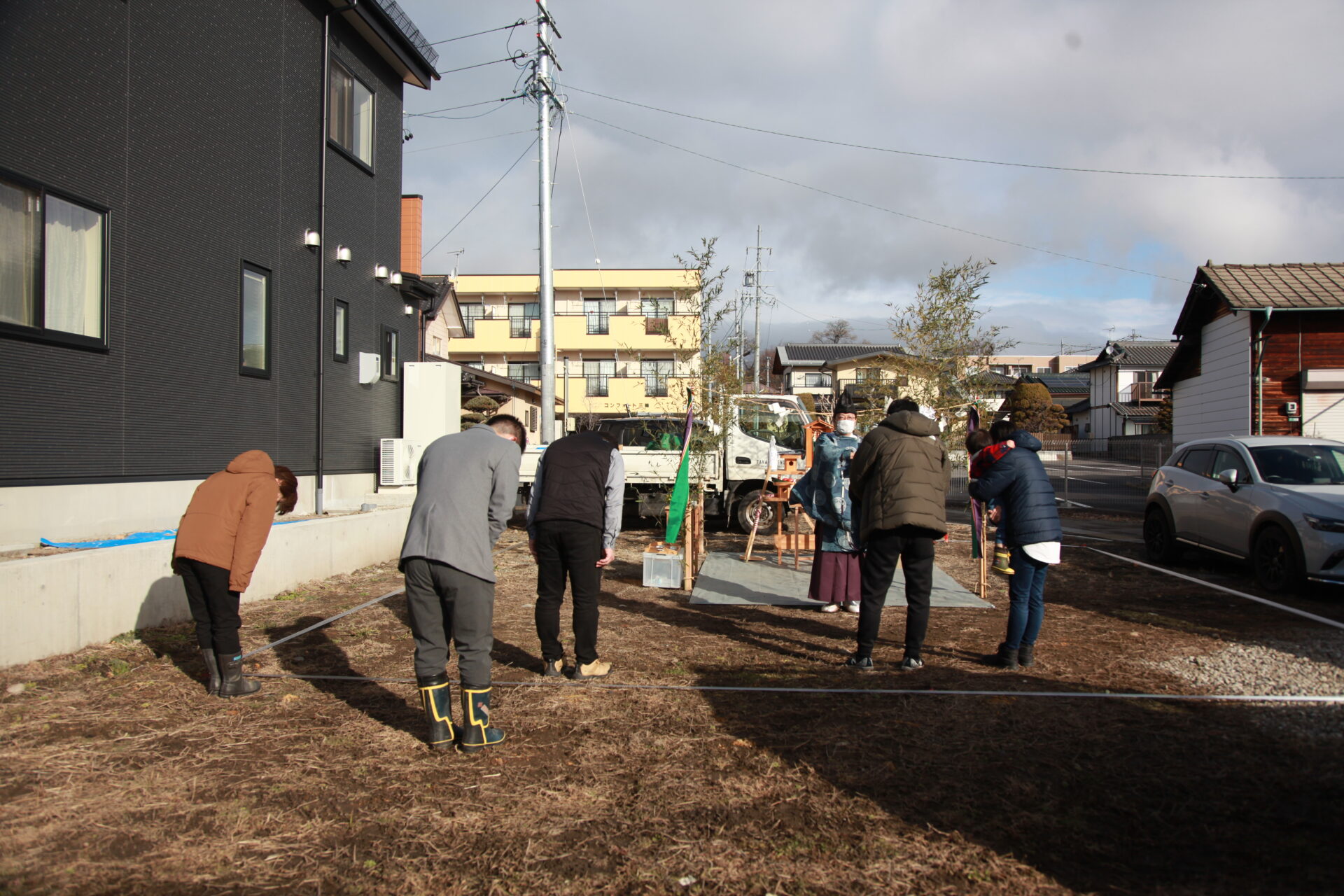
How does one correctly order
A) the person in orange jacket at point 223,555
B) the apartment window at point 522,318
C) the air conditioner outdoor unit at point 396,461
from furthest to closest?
the apartment window at point 522,318
the air conditioner outdoor unit at point 396,461
the person in orange jacket at point 223,555

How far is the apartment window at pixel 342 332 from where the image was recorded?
11.9 m

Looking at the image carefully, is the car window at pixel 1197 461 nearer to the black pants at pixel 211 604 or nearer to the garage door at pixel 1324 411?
the garage door at pixel 1324 411

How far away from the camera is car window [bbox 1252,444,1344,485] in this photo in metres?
8.31

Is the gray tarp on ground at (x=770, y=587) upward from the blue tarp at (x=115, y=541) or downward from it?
downward

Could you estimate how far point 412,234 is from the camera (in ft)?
57.4

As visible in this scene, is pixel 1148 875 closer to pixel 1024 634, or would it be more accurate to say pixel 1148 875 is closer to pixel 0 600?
pixel 1024 634

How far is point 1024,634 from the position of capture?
5355 mm

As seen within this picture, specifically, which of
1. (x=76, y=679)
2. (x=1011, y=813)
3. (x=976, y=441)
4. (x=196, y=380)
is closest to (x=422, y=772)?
(x=1011, y=813)

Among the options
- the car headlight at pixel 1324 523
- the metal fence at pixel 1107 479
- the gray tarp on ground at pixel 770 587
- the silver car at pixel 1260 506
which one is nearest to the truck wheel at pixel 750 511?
the gray tarp on ground at pixel 770 587

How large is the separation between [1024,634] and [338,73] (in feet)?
38.4

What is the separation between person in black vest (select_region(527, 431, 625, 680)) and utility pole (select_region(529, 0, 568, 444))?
846 centimetres

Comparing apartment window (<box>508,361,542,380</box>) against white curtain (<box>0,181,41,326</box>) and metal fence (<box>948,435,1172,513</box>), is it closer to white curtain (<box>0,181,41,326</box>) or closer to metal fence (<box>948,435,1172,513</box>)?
metal fence (<box>948,435,1172,513</box>)

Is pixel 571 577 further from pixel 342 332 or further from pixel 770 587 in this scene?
pixel 342 332

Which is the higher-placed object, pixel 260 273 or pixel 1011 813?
pixel 260 273
